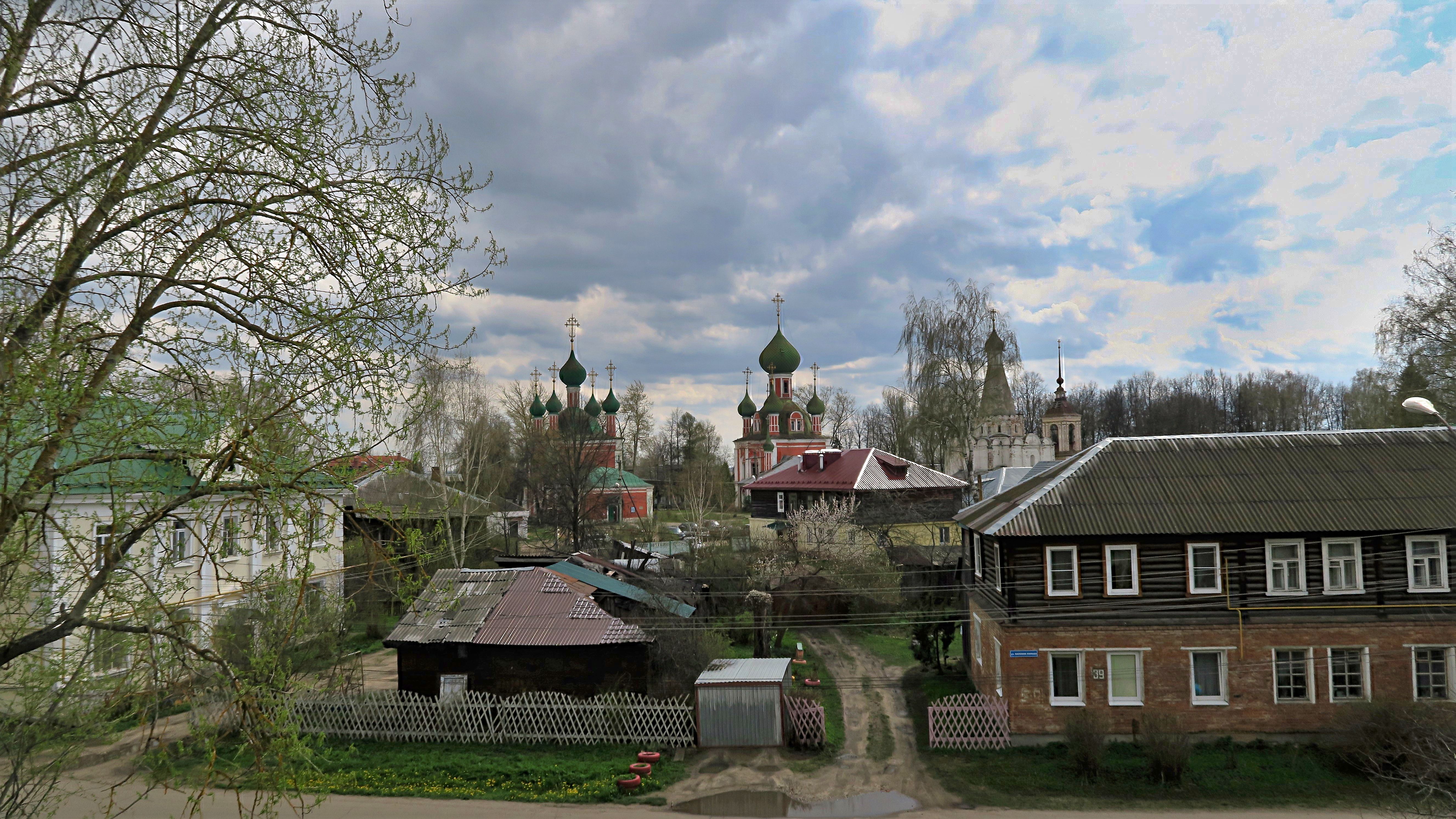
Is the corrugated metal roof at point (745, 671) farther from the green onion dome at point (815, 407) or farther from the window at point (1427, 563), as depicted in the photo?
the green onion dome at point (815, 407)

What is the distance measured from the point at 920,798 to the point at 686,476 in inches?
1713

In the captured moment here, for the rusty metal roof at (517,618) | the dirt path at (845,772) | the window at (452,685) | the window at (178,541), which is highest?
the window at (178,541)

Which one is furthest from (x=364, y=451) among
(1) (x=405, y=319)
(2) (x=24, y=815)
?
(2) (x=24, y=815)

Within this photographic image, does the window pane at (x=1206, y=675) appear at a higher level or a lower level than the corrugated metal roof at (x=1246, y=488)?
lower

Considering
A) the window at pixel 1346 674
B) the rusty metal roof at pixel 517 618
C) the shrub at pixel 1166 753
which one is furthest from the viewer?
the rusty metal roof at pixel 517 618

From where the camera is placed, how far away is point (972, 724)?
17391 mm

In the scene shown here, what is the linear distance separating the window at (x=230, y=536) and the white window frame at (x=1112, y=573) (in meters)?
16.3

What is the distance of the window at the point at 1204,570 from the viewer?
1728 cm

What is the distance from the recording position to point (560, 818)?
14711 millimetres

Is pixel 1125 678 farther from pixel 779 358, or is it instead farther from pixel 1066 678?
pixel 779 358

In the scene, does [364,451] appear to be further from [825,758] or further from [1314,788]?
[1314,788]

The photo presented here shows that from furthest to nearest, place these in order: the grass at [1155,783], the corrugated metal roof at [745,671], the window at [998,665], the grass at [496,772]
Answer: the corrugated metal roof at [745,671] < the window at [998,665] < the grass at [496,772] < the grass at [1155,783]

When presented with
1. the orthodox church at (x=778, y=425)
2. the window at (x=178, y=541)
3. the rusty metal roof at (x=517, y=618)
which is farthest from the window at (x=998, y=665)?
the orthodox church at (x=778, y=425)

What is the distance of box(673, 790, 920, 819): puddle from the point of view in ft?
48.4
